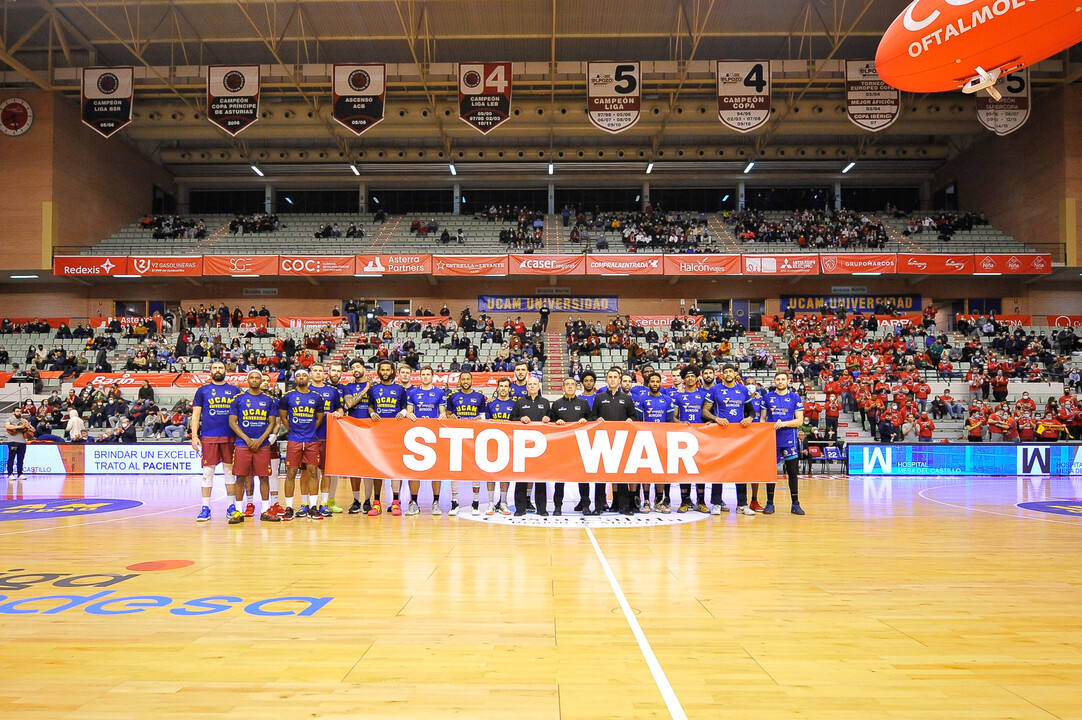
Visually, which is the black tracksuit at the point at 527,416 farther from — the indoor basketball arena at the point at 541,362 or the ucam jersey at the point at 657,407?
the ucam jersey at the point at 657,407

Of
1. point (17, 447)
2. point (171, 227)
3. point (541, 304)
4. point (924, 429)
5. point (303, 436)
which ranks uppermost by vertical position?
point (171, 227)

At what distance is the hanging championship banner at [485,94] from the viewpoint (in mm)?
20859

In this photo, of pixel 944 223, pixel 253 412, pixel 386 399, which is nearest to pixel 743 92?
pixel 386 399

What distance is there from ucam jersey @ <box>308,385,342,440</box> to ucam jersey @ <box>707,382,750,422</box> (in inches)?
215

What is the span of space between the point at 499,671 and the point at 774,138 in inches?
1463

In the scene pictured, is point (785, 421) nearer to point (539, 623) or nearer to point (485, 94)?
point (539, 623)

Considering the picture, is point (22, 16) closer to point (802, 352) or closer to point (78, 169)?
point (78, 169)

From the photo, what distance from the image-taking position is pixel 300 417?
942 centimetres

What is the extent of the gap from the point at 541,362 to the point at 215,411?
1905 centimetres

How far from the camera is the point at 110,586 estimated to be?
18.7ft

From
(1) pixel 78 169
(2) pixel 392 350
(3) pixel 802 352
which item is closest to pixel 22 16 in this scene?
(1) pixel 78 169

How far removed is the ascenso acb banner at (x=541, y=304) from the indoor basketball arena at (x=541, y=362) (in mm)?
192

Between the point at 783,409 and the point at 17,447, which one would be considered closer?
the point at 783,409

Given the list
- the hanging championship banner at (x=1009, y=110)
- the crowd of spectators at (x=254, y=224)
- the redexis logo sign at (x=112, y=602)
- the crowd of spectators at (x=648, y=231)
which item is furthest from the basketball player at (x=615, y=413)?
the crowd of spectators at (x=254, y=224)
